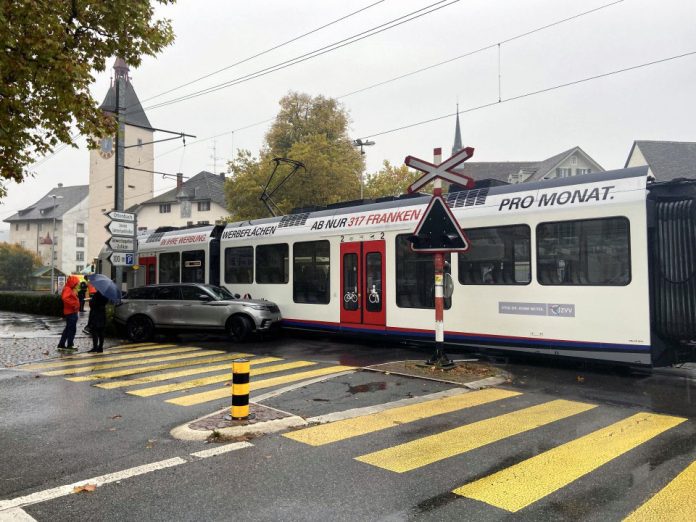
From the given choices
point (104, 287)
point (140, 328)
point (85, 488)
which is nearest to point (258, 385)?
point (85, 488)

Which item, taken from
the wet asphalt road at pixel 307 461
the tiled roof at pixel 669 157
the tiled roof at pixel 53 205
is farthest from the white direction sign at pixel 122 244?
the tiled roof at pixel 53 205

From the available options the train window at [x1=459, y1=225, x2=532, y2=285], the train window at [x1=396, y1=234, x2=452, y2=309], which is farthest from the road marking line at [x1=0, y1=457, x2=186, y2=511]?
the train window at [x1=396, y1=234, x2=452, y2=309]

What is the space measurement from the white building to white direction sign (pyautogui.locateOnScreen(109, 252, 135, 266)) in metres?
76.5

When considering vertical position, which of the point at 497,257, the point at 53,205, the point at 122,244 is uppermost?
the point at 53,205

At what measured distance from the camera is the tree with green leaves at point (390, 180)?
4281 centimetres

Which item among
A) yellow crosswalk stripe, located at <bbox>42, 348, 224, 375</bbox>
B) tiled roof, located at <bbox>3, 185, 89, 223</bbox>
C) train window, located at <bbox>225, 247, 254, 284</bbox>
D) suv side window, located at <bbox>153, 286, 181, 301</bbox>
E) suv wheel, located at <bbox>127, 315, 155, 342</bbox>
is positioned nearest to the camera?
yellow crosswalk stripe, located at <bbox>42, 348, 224, 375</bbox>

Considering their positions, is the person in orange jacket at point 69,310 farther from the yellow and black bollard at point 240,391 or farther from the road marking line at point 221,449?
the road marking line at point 221,449

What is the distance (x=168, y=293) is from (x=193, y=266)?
9.64 ft

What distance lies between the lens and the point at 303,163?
1241 inches

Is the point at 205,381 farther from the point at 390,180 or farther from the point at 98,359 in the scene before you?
the point at 390,180

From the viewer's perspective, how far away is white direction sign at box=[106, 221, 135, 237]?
50.3 ft

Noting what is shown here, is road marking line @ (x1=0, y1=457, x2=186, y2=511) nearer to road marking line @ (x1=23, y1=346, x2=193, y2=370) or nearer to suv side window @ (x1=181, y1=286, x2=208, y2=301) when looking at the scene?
road marking line @ (x1=23, y1=346, x2=193, y2=370)

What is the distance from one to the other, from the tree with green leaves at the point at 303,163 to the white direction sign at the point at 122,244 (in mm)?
16767

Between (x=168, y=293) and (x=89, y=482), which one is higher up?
(x=168, y=293)
